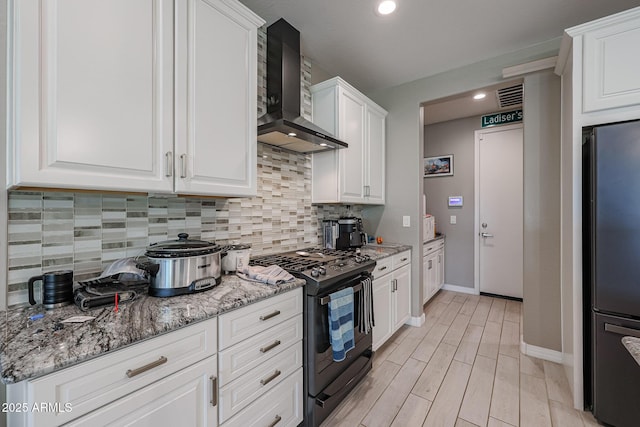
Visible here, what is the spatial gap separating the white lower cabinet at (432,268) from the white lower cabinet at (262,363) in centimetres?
225

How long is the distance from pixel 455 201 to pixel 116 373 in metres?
4.44

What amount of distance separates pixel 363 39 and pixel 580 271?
2.28m

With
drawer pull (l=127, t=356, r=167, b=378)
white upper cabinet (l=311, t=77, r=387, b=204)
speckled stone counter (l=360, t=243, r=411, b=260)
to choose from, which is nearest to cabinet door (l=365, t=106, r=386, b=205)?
white upper cabinet (l=311, t=77, r=387, b=204)

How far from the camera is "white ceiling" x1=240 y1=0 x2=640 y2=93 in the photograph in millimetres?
1844

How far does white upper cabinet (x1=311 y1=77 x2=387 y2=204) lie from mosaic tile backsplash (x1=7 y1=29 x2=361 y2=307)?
0.57ft

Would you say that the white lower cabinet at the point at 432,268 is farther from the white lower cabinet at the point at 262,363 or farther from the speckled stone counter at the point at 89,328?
the speckled stone counter at the point at 89,328

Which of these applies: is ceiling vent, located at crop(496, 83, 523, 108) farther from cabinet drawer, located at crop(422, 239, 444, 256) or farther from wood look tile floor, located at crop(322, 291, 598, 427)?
wood look tile floor, located at crop(322, 291, 598, 427)

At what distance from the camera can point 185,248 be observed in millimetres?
1263

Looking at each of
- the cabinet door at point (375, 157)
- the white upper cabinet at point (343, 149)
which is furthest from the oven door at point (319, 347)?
the cabinet door at point (375, 157)

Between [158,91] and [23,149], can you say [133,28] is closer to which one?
[158,91]

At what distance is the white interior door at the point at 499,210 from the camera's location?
3.72m

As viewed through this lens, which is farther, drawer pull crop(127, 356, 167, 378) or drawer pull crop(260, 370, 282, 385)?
drawer pull crop(260, 370, 282, 385)

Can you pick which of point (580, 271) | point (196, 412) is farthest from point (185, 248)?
point (580, 271)

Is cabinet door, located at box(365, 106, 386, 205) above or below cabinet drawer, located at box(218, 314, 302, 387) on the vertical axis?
above
